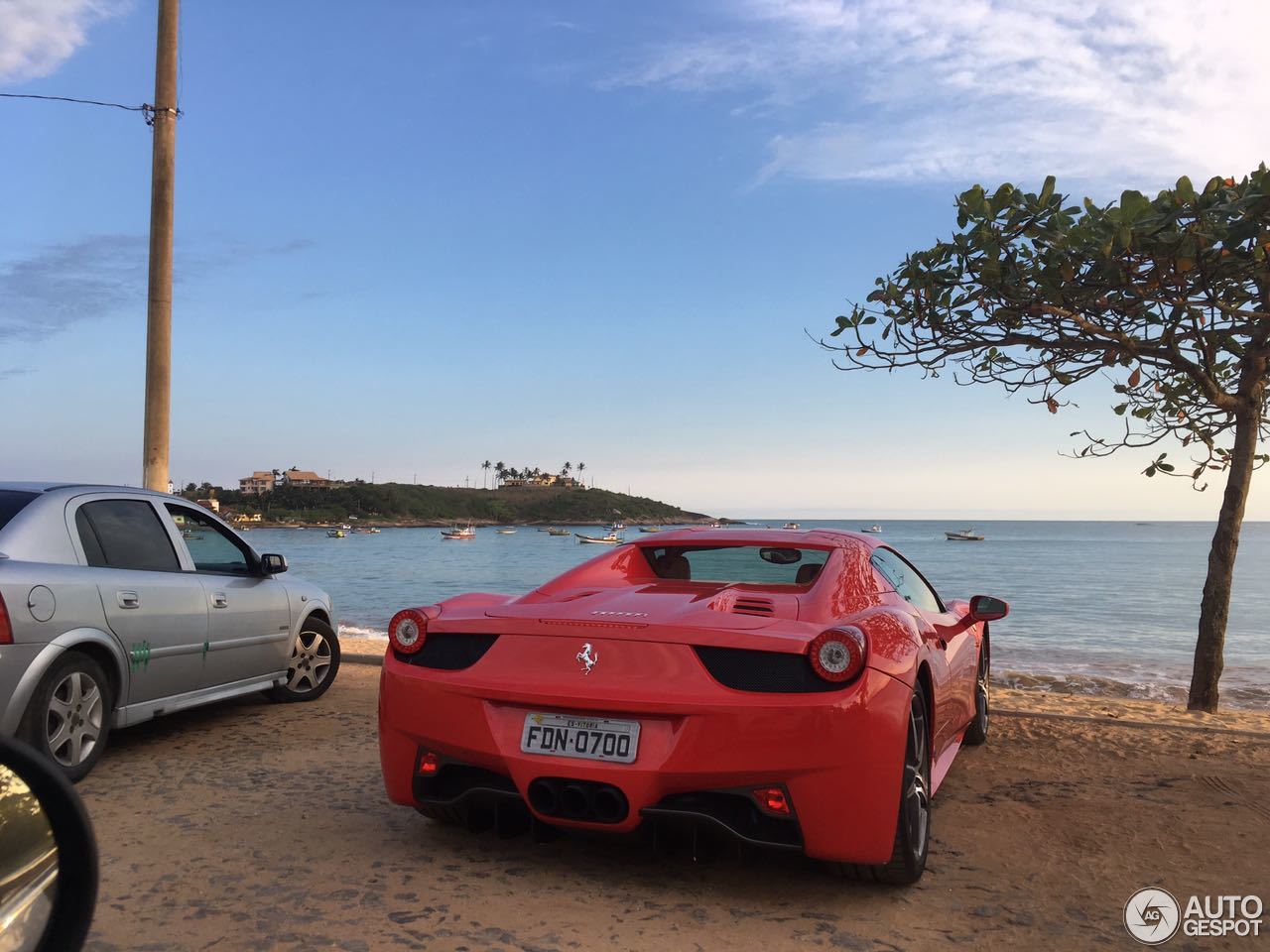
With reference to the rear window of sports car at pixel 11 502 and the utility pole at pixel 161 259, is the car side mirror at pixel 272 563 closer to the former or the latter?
the rear window of sports car at pixel 11 502

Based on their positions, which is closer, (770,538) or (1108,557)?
(770,538)

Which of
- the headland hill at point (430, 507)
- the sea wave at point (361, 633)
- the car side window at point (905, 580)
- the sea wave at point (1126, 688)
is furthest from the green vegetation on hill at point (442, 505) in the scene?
the car side window at point (905, 580)

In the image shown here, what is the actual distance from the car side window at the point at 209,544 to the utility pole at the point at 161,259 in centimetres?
227

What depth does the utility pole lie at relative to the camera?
28.9 feet

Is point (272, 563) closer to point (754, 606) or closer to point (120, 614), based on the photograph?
point (120, 614)

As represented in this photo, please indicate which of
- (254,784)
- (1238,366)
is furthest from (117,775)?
(1238,366)

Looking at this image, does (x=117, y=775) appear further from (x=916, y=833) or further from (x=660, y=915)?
(x=916, y=833)

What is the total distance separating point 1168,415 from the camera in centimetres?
917

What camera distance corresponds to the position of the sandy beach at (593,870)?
129 inches

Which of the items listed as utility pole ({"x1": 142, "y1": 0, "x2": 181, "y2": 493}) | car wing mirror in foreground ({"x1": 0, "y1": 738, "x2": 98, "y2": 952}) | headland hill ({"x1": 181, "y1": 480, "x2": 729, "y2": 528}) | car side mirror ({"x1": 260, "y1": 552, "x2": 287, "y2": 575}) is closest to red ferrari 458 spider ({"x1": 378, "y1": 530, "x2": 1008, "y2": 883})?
car wing mirror in foreground ({"x1": 0, "y1": 738, "x2": 98, "y2": 952})

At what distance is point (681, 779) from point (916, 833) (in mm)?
1030

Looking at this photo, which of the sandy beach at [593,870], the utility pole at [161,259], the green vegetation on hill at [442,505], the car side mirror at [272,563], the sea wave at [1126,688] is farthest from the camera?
the green vegetation on hill at [442,505]

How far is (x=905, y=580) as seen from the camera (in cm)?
509

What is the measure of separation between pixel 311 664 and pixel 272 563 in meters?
1.10
